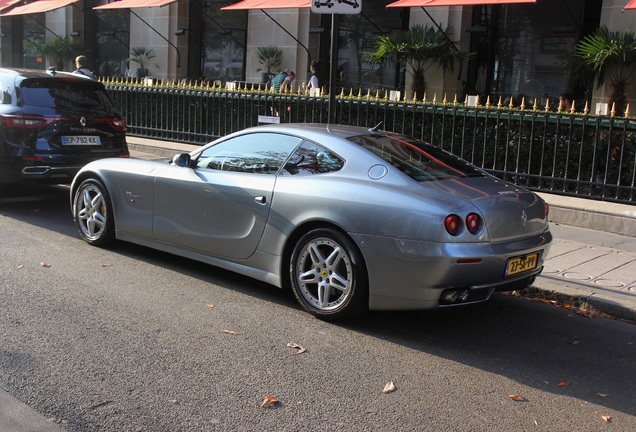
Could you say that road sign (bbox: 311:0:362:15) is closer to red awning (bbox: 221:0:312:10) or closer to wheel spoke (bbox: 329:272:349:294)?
wheel spoke (bbox: 329:272:349:294)

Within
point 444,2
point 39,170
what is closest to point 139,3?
point 444,2

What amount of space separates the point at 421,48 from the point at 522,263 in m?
9.72

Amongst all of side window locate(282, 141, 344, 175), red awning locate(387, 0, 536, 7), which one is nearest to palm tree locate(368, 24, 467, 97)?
Answer: red awning locate(387, 0, 536, 7)

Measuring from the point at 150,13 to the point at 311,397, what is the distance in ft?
64.7

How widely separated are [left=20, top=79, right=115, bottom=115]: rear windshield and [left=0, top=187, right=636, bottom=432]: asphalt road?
10.2ft

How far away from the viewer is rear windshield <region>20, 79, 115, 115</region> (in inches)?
351

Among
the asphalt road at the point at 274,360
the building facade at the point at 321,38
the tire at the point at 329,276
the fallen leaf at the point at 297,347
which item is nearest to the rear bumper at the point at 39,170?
the asphalt road at the point at 274,360

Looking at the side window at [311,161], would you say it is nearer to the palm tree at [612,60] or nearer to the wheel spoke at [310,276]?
the wheel spoke at [310,276]

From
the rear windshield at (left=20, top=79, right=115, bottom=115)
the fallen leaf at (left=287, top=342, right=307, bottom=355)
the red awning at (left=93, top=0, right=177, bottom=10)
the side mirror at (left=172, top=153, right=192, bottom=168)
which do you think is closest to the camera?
the fallen leaf at (left=287, top=342, right=307, bottom=355)

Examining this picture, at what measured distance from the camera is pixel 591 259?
24.2 feet

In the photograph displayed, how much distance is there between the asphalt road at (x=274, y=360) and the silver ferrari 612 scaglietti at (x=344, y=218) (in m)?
0.38

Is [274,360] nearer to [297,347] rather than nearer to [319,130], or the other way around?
[297,347]

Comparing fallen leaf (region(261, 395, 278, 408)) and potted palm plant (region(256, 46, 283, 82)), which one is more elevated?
potted palm plant (region(256, 46, 283, 82))

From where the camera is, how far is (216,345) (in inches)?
187
